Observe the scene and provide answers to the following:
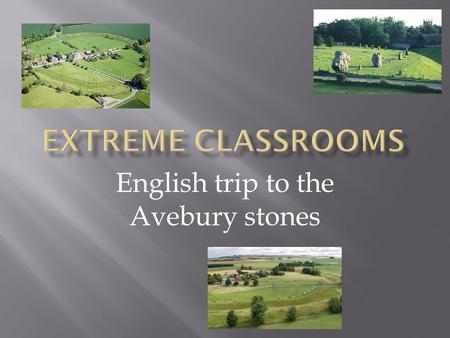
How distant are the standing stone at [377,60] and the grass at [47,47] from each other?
5.66 ft

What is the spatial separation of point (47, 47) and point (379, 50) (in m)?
1.89

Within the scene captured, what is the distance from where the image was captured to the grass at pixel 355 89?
162 inches

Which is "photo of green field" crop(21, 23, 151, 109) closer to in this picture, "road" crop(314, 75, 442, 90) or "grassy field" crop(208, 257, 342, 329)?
"road" crop(314, 75, 442, 90)

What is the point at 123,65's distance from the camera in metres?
4.18

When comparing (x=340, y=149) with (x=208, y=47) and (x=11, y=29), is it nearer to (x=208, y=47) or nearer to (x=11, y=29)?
(x=208, y=47)

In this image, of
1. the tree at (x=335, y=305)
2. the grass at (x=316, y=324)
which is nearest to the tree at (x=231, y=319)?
the grass at (x=316, y=324)

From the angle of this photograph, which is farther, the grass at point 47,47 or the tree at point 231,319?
the grass at point 47,47

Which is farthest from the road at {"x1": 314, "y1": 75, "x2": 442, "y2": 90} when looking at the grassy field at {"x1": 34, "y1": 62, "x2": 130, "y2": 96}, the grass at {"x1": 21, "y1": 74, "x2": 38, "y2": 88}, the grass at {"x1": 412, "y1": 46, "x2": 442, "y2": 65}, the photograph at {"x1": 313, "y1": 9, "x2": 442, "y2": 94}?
the grass at {"x1": 21, "y1": 74, "x2": 38, "y2": 88}

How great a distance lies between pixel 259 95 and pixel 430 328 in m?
1.60

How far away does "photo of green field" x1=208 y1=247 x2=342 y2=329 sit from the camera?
4047 millimetres

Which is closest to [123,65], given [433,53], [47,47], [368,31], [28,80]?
[47,47]

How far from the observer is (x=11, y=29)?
13.6ft

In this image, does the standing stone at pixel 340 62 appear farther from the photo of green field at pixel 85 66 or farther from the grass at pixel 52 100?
the grass at pixel 52 100

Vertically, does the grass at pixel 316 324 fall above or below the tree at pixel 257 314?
below
